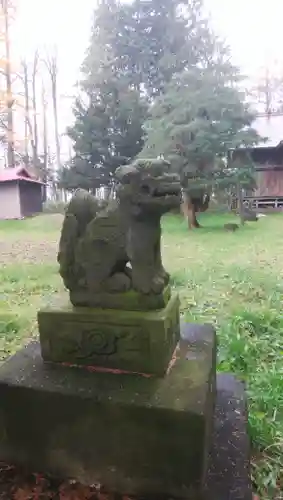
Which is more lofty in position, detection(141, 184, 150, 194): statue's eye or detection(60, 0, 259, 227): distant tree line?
detection(60, 0, 259, 227): distant tree line

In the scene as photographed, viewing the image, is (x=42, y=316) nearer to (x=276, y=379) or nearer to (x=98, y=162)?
(x=276, y=379)

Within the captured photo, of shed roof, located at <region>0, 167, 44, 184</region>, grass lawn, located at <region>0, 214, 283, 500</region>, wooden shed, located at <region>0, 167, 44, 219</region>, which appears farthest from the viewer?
wooden shed, located at <region>0, 167, 44, 219</region>

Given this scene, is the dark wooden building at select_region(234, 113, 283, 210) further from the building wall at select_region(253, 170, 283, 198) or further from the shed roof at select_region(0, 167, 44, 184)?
the shed roof at select_region(0, 167, 44, 184)

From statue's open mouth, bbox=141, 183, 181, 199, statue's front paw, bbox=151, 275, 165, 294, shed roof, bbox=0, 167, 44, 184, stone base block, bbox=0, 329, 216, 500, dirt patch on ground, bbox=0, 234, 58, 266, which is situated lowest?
dirt patch on ground, bbox=0, 234, 58, 266

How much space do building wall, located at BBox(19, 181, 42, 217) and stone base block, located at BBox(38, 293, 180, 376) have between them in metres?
15.5

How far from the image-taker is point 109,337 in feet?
5.47

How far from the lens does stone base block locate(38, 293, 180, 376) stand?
163 cm

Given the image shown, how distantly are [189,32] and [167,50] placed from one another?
1500mm

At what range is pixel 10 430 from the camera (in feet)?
5.45

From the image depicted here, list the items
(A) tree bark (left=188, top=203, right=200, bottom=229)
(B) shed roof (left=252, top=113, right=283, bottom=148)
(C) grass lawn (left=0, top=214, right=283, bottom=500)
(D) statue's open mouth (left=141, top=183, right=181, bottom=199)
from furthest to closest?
(B) shed roof (left=252, top=113, right=283, bottom=148) < (A) tree bark (left=188, top=203, right=200, bottom=229) < (C) grass lawn (left=0, top=214, right=283, bottom=500) < (D) statue's open mouth (left=141, top=183, right=181, bottom=199)

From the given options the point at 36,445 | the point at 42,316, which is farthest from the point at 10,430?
the point at 42,316

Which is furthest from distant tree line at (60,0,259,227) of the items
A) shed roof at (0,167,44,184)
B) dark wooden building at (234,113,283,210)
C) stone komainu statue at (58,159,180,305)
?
stone komainu statue at (58,159,180,305)

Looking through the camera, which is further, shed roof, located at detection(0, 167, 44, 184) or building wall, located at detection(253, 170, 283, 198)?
building wall, located at detection(253, 170, 283, 198)

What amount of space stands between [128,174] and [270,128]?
59.9ft
